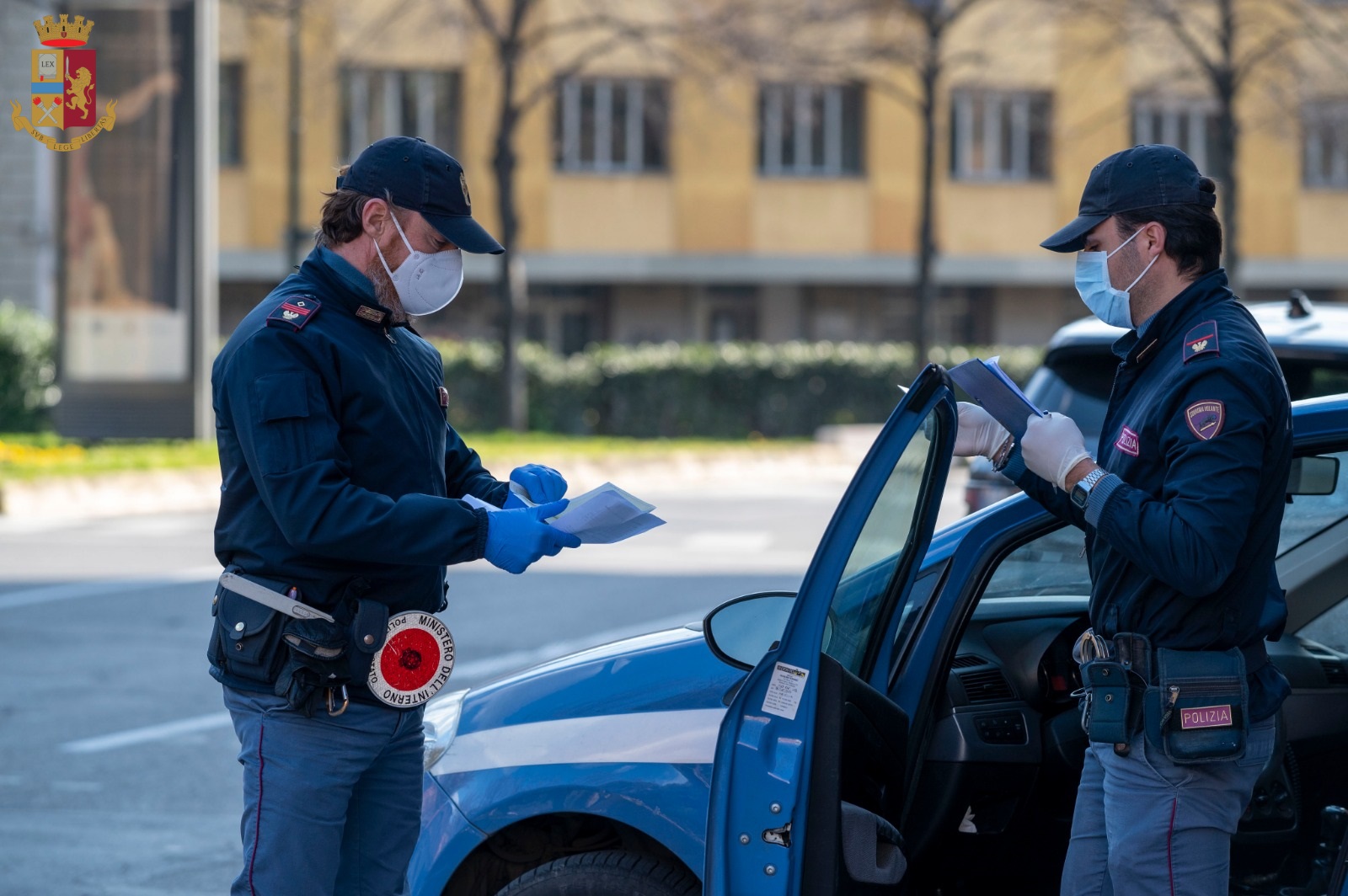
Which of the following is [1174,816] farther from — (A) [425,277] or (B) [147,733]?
(B) [147,733]

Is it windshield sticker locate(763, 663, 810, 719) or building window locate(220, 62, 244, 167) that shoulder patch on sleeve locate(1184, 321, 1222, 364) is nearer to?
windshield sticker locate(763, 663, 810, 719)

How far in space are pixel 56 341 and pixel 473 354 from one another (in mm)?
6621

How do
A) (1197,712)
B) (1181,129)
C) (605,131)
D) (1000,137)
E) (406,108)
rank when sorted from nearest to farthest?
1. (1197,712)
2. (406,108)
3. (605,131)
4. (1000,137)
5. (1181,129)

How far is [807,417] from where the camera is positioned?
2498cm

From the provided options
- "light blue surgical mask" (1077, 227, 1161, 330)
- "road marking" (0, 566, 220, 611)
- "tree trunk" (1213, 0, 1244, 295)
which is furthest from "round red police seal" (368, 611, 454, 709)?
"tree trunk" (1213, 0, 1244, 295)

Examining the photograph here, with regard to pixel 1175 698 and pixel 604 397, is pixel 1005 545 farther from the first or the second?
pixel 604 397

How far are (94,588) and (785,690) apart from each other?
925 cm

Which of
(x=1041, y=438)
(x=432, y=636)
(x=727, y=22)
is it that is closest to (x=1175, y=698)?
(x=1041, y=438)

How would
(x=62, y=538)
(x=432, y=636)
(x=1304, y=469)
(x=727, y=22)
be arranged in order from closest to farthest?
(x=432, y=636) < (x=1304, y=469) < (x=62, y=538) < (x=727, y=22)

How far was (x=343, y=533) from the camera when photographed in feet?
9.36

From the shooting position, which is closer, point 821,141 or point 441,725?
point 441,725

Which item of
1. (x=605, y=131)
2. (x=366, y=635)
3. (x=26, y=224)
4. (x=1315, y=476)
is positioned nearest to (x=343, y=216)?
(x=366, y=635)

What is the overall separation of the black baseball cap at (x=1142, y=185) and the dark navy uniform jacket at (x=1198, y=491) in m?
0.16

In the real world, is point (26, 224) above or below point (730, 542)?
above
